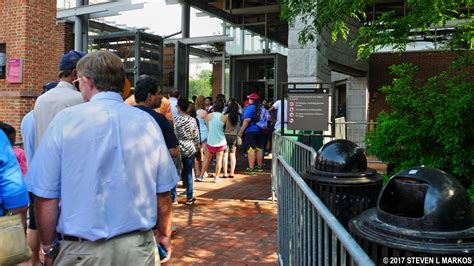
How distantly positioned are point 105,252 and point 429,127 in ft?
15.3

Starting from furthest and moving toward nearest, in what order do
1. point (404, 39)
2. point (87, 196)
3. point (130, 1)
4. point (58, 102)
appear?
point (130, 1) → point (404, 39) → point (58, 102) → point (87, 196)

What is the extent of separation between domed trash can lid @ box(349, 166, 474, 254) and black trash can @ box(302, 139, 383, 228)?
3.01 feet

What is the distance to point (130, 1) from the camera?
1180cm

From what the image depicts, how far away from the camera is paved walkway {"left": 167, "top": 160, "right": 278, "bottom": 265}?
16.1ft

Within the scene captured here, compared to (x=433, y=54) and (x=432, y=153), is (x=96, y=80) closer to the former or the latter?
(x=432, y=153)

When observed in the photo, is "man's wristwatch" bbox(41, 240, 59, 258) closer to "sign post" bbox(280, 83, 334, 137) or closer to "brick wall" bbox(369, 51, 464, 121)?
"sign post" bbox(280, 83, 334, 137)

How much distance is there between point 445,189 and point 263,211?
4.81 m

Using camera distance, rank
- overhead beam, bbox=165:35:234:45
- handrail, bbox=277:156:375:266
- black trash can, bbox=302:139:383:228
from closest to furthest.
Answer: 1. handrail, bbox=277:156:375:266
2. black trash can, bbox=302:139:383:228
3. overhead beam, bbox=165:35:234:45

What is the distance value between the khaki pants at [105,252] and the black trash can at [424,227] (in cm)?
119

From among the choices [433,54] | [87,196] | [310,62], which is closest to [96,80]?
[87,196]

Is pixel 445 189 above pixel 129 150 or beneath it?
beneath

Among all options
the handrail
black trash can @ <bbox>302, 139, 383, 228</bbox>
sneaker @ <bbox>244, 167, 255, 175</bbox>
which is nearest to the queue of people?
the handrail

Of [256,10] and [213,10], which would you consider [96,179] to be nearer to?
[213,10]

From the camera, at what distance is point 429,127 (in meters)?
5.64
